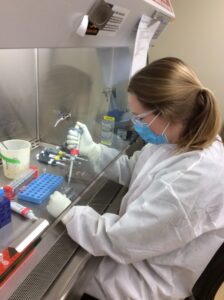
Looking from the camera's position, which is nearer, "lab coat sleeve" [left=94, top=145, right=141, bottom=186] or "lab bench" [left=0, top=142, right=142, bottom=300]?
"lab bench" [left=0, top=142, right=142, bottom=300]

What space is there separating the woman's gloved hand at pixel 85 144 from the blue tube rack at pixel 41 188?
0.75 ft

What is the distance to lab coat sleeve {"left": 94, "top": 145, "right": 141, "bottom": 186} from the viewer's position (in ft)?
4.52

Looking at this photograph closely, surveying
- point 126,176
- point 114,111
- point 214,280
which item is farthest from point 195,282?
point 114,111

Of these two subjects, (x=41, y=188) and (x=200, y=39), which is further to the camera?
(x=200, y=39)

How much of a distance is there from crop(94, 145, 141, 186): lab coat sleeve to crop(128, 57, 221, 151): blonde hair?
44 cm

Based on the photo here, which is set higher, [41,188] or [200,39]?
[200,39]

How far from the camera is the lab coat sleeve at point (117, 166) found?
4.52 ft

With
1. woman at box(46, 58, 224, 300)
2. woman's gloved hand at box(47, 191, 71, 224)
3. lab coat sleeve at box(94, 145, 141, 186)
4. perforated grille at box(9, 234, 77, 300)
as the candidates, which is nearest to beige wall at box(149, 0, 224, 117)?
lab coat sleeve at box(94, 145, 141, 186)

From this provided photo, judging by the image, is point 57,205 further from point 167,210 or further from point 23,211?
point 167,210

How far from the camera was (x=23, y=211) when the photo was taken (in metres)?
0.98

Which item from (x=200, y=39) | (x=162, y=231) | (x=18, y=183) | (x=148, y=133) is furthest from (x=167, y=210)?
(x=200, y=39)

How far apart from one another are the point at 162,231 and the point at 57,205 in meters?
0.38

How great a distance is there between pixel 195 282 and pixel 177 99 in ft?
2.10

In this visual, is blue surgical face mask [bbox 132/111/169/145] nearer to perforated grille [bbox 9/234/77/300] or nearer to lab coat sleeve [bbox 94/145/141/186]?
lab coat sleeve [bbox 94/145/141/186]
